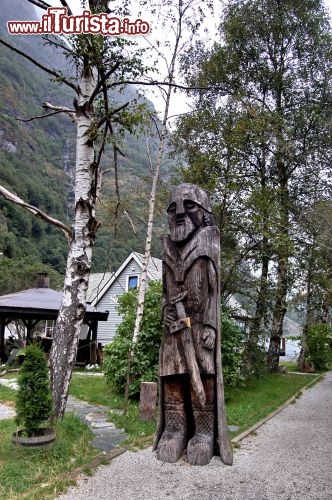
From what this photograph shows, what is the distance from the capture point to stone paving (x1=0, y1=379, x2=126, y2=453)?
18.8ft

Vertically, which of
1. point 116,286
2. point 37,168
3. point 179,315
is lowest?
point 179,315

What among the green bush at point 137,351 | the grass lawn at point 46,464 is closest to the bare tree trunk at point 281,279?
the green bush at point 137,351

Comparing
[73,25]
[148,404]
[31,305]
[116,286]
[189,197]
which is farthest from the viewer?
[116,286]

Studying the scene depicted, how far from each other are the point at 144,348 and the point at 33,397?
15.9ft

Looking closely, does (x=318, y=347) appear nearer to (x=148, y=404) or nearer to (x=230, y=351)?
(x=230, y=351)

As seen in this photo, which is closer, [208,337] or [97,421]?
[208,337]

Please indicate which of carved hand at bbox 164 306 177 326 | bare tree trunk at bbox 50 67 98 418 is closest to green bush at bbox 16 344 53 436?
bare tree trunk at bbox 50 67 98 418

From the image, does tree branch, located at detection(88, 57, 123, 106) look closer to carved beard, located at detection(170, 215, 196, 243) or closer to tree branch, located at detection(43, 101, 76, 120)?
tree branch, located at detection(43, 101, 76, 120)

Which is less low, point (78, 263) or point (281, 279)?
point (281, 279)

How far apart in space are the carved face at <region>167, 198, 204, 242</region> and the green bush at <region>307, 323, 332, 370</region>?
56.0ft

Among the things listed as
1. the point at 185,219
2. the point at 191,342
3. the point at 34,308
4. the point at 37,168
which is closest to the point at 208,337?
the point at 191,342

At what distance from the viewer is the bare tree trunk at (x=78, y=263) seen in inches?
226

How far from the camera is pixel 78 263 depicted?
19.5 feet

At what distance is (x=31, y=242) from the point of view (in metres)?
45.1
